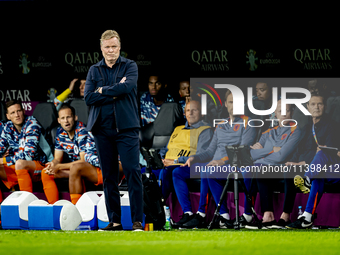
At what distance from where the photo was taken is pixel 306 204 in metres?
4.86

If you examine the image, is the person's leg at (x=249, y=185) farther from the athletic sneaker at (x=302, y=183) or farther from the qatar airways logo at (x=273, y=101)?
the qatar airways logo at (x=273, y=101)

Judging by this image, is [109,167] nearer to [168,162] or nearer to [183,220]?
[183,220]

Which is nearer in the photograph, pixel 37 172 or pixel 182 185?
pixel 182 185

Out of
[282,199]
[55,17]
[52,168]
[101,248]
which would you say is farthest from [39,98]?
[101,248]

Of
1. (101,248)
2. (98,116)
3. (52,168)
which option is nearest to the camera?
(101,248)

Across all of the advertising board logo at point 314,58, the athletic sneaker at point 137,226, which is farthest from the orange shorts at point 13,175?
the advertising board logo at point 314,58

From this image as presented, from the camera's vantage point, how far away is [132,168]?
4051mm

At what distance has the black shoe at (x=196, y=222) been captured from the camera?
16.1 ft

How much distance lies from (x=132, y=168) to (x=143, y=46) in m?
3.06

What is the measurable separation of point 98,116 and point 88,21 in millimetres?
3108

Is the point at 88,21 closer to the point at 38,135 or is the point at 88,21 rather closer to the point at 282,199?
the point at 38,135

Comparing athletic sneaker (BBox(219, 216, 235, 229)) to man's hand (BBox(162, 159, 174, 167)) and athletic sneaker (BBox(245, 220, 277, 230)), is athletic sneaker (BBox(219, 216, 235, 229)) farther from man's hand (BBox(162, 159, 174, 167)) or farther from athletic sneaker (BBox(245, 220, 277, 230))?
man's hand (BBox(162, 159, 174, 167))

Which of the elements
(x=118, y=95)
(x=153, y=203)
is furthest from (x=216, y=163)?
(x=118, y=95)

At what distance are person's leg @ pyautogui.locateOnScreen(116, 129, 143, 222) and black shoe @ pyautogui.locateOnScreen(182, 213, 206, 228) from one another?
36.3 inches
